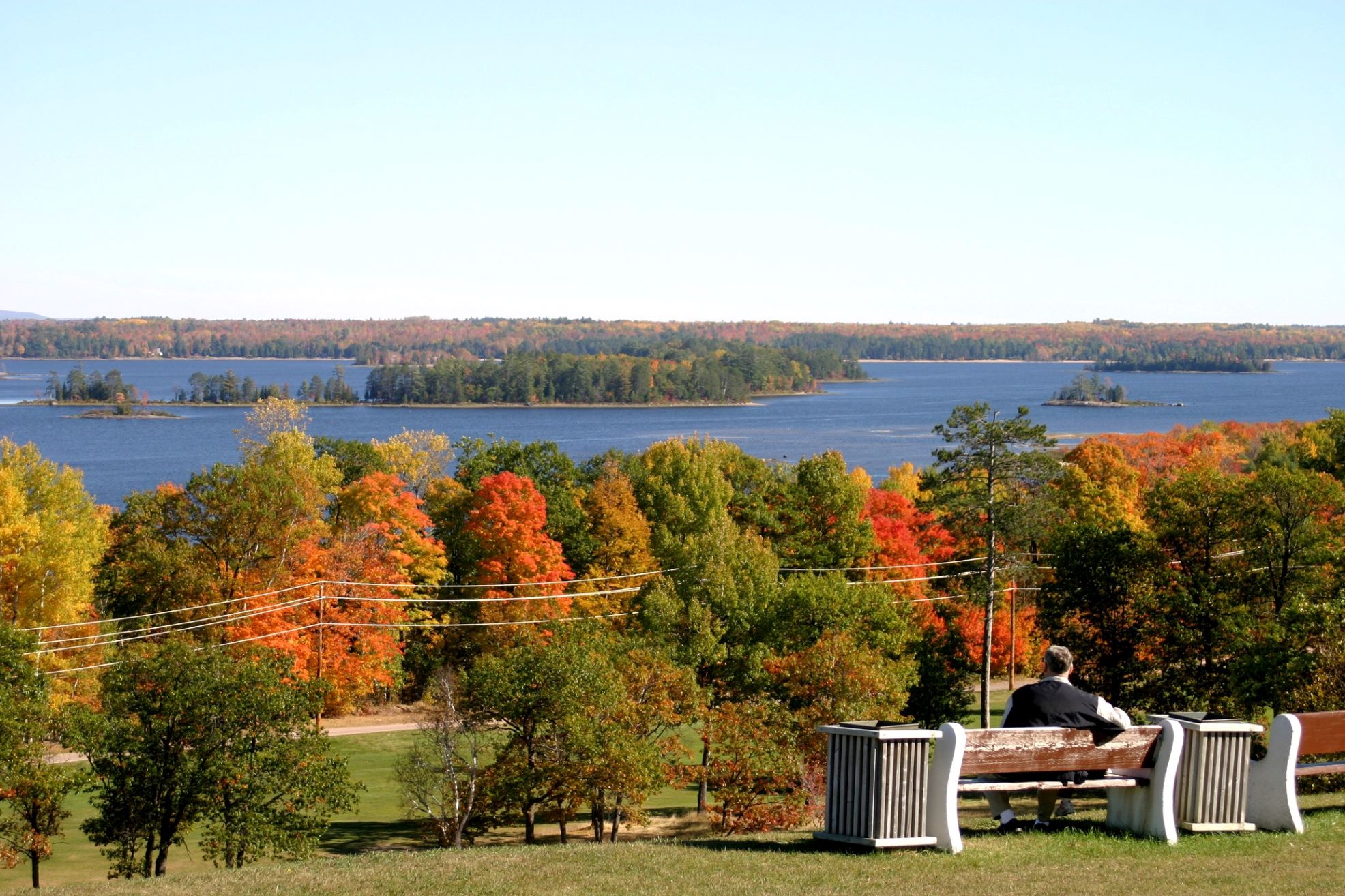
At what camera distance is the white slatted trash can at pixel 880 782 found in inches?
422

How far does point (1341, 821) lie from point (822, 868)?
17.0 feet

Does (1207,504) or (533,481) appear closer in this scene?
(1207,504)

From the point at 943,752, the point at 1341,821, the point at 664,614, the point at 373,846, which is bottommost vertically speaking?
the point at 373,846

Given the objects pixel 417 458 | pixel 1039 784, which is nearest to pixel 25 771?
pixel 1039 784

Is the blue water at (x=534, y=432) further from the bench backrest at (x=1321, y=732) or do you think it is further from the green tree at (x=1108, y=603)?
the bench backrest at (x=1321, y=732)

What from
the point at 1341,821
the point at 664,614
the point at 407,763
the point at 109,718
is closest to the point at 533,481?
the point at 664,614

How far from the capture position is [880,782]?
10805 millimetres

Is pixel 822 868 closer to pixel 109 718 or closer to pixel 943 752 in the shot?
pixel 943 752

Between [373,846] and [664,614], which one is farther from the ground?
[664,614]

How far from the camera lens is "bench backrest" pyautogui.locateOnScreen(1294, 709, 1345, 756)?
11961 millimetres

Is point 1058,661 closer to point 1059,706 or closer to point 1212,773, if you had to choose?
point 1059,706

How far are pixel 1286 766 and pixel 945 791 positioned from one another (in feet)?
10.5

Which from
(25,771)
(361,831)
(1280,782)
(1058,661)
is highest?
(1058,661)

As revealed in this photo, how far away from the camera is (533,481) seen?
58.0m
